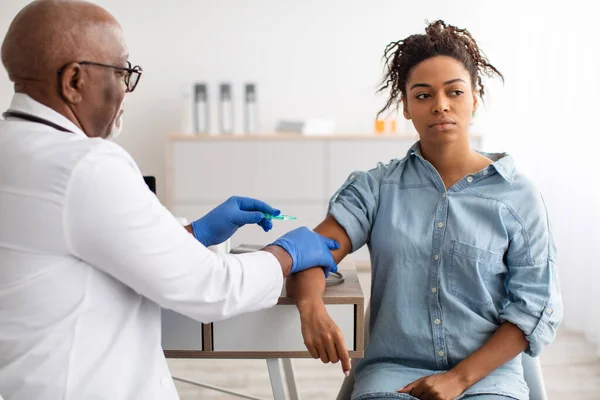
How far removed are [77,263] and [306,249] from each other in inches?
18.4

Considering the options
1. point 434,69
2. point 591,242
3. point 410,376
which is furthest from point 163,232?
point 591,242

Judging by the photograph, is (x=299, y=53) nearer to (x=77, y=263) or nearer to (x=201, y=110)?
(x=201, y=110)

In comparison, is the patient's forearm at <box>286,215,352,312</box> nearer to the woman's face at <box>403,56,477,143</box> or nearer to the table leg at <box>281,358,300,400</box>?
the woman's face at <box>403,56,477,143</box>

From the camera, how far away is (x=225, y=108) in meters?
4.52

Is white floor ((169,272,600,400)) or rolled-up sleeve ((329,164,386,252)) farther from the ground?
rolled-up sleeve ((329,164,386,252))

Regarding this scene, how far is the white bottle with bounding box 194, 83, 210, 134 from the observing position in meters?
4.48

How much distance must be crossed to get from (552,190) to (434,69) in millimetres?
2491

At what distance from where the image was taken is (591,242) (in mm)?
3434

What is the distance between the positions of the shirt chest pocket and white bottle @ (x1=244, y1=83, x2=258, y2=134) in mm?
3253

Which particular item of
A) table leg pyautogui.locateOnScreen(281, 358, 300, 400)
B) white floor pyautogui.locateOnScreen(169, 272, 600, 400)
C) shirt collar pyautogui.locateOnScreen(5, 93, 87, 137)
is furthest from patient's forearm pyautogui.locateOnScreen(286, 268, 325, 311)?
white floor pyautogui.locateOnScreen(169, 272, 600, 400)

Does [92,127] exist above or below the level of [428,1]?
below

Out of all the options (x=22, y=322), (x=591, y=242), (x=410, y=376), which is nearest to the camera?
(x=22, y=322)

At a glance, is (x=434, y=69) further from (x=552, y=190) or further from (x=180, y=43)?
(x=180, y=43)

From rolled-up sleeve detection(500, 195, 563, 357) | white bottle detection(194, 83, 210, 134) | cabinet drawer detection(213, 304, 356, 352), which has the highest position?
white bottle detection(194, 83, 210, 134)
